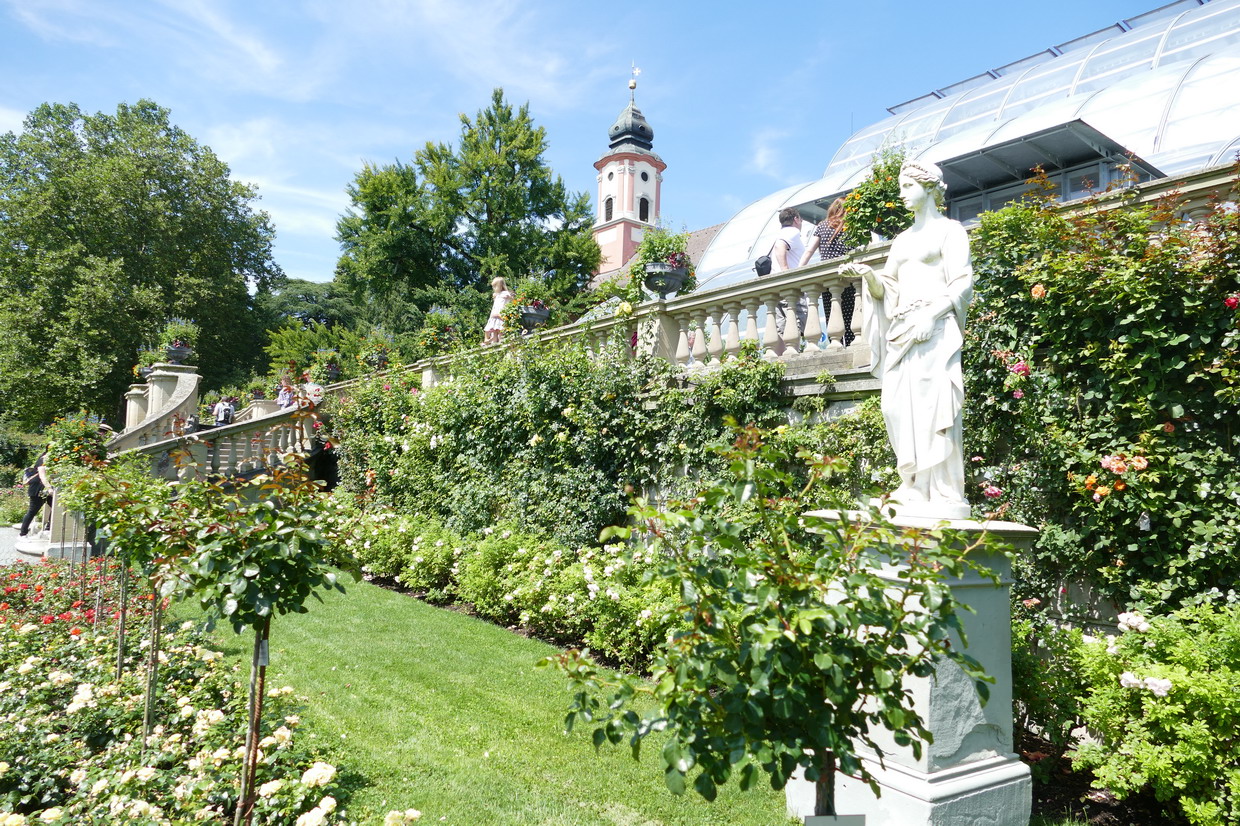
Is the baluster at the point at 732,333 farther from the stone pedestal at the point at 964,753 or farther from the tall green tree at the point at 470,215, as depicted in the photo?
the tall green tree at the point at 470,215

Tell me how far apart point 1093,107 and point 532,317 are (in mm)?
12395

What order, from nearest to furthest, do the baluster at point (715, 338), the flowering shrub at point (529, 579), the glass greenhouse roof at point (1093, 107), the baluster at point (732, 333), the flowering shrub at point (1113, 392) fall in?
the flowering shrub at point (1113, 392) → the flowering shrub at point (529, 579) → the baluster at point (732, 333) → the baluster at point (715, 338) → the glass greenhouse roof at point (1093, 107)

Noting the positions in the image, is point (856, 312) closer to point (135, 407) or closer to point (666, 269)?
point (666, 269)

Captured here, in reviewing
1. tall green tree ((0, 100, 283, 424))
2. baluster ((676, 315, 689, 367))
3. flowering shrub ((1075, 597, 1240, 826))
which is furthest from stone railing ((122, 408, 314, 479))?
tall green tree ((0, 100, 283, 424))

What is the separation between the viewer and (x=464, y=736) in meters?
4.71

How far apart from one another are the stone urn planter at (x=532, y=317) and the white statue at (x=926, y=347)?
294 inches

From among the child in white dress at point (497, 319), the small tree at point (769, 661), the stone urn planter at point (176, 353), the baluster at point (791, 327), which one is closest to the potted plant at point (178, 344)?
the stone urn planter at point (176, 353)

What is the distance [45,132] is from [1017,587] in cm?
3554

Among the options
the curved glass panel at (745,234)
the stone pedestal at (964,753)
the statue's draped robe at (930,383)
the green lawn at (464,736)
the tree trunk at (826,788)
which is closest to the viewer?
the tree trunk at (826,788)

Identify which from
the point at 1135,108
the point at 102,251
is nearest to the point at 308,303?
the point at 102,251

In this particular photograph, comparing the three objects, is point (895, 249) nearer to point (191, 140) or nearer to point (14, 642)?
point (14, 642)

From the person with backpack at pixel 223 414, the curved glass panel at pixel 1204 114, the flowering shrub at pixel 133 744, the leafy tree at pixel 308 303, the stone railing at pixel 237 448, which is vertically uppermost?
the leafy tree at pixel 308 303

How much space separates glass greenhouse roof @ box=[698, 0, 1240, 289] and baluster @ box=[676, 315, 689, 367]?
3316 mm

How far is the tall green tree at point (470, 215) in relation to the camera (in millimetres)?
27625
